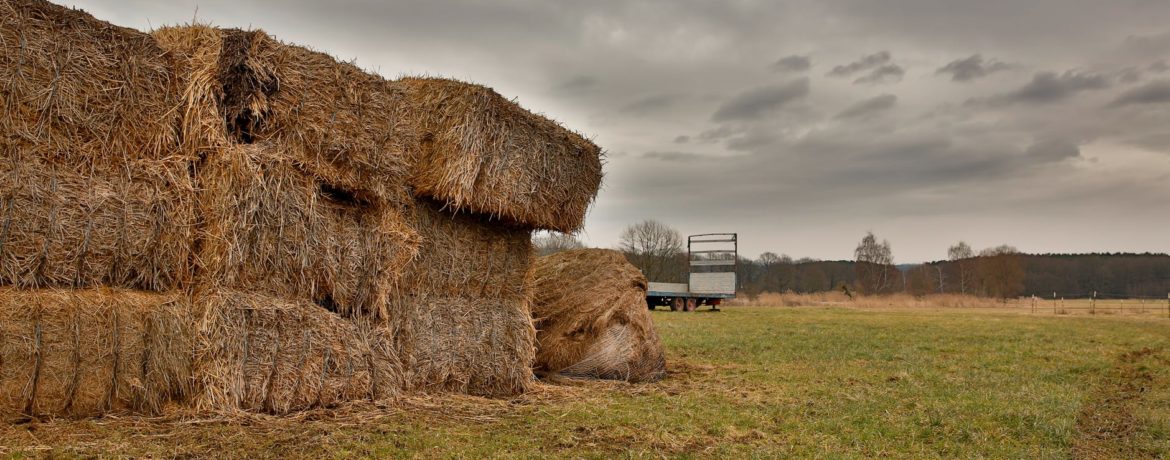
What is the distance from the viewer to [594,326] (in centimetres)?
968

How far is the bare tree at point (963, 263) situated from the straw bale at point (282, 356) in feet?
303

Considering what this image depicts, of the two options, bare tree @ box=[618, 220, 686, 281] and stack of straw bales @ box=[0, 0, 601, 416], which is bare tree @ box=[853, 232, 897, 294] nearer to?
bare tree @ box=[618, 220, 686, 281]

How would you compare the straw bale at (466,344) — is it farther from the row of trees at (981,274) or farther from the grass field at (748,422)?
the row of trees at (981,274)

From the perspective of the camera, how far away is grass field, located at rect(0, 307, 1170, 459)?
5.27 m

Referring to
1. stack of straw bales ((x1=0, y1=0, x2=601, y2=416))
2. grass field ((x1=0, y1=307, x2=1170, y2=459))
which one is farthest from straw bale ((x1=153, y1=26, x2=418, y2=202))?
grass field ((x1=0, y1=307, x2=1170, y2=459))

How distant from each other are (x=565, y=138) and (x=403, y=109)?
2.01 metres

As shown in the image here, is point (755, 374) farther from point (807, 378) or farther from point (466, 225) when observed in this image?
point (466, 225)

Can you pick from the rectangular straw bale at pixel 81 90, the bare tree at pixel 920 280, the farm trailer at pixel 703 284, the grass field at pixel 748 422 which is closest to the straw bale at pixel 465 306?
the grass field at pixel 748 422

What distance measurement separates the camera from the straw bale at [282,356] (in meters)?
5.88

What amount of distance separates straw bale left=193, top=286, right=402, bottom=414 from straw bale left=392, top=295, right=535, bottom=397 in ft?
1.15

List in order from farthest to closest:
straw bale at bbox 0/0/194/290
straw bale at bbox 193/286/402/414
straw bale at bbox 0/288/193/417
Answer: straw bale at bbox 193/286/402/414
straw bale at bbox 0/0/194/290
straw bale at bbox 0/288/193/417

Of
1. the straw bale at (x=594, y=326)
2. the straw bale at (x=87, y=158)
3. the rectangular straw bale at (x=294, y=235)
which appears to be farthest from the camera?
the straw bale at (x=594, y=326)

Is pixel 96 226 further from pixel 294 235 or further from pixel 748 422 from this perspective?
pixel 748 422

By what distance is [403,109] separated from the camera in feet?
24.2
